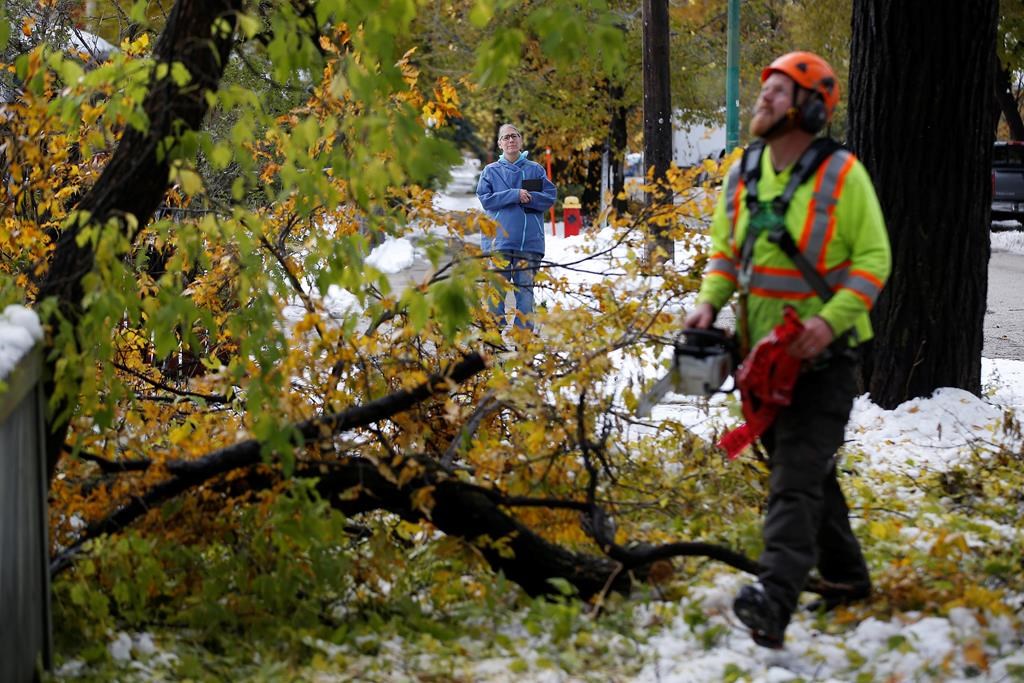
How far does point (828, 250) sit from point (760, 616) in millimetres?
1121

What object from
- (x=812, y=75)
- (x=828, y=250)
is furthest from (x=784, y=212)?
(x=812, y=75)

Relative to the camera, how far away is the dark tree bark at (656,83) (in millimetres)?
18812

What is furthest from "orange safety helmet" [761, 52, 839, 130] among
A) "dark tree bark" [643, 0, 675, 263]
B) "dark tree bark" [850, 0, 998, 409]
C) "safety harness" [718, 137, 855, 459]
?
"dark tree bark" [643, 0, 675, 263]

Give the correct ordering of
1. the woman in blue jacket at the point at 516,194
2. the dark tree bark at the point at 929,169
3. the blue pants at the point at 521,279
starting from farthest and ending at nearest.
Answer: the woman in blue jacket at the point at 516,194 → the dark tree bark at the point at 929,169 → the blue pants at the point at 521,279

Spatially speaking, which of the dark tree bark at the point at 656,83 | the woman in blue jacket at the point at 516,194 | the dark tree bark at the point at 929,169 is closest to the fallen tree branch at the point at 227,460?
the dark tree bark at the point at 929,169

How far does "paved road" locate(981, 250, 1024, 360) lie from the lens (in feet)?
40.5

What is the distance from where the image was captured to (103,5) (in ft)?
34.6

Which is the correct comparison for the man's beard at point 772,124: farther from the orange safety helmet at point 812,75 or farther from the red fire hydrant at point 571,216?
the red fire hydrant at point 571,216

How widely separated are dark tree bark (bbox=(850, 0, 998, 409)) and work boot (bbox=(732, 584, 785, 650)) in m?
4.01

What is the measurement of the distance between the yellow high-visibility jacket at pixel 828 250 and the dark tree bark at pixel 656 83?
47.9 feet

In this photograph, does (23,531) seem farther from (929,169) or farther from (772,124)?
(929,169)

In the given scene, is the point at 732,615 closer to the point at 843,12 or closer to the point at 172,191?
the point at 172,191

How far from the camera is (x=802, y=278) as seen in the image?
13.5 feet

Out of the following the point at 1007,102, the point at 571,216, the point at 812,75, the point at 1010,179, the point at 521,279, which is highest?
the point at 1007,102
